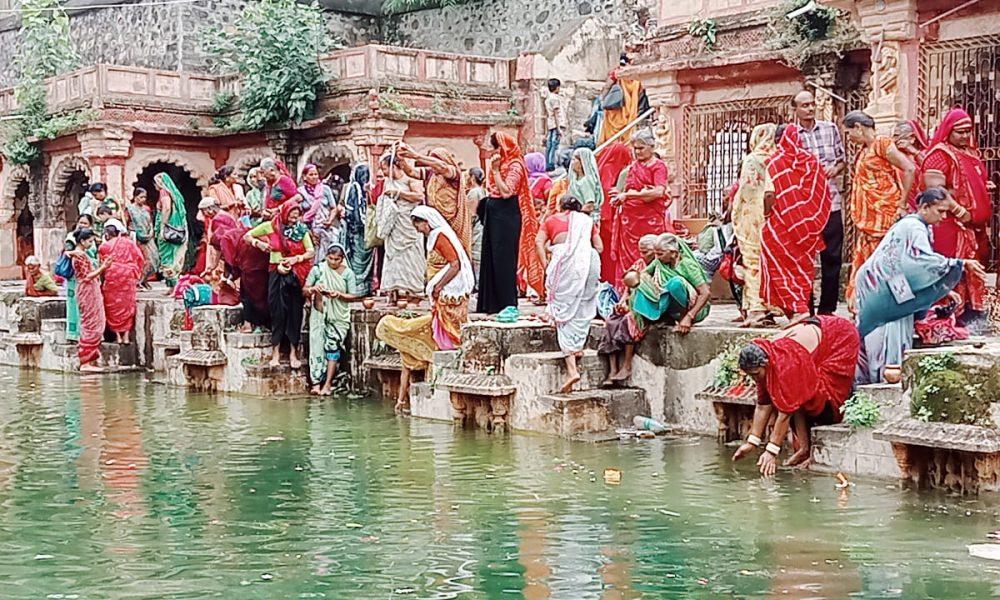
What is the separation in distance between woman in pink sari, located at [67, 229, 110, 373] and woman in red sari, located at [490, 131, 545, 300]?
4.64 metres

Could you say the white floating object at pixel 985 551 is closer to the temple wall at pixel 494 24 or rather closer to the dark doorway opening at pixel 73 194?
the temple wall at pixel 494 24

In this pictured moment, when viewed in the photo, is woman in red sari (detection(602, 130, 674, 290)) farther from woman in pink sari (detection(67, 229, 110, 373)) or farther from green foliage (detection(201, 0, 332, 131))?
green foliage (detection(201, 0, 332, 131))

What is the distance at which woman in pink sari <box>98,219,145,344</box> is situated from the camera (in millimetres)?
15188

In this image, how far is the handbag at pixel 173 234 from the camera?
682 inches

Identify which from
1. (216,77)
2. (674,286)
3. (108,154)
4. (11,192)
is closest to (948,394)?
(674,286)

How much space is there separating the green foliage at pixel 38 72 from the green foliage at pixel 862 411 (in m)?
16.8

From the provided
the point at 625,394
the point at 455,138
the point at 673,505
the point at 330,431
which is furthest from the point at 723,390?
the point at 455,138

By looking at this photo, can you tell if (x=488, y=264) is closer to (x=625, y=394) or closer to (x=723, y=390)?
(x=625, y=394)

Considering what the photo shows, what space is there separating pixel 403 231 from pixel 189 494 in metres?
4.94

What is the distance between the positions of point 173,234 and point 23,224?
38.0ft

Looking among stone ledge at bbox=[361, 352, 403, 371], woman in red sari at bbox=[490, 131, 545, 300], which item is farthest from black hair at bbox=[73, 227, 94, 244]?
woman in red sari at bbox=[490, 131, 545, 300]

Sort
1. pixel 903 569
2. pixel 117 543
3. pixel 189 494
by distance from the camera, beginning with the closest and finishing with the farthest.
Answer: pixel 903 569
pixel 117 543
pixel 189 494

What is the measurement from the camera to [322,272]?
495 inches

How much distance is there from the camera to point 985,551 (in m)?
6.23
